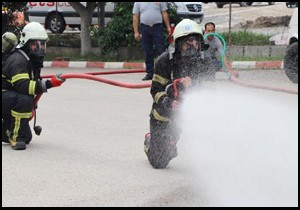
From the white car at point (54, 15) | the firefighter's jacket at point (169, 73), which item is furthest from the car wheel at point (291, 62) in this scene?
the white car at point (54, 15)

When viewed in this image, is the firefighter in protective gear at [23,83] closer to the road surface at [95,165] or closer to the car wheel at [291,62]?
the road surface at [95,165]

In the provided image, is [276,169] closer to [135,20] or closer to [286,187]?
[286,187]

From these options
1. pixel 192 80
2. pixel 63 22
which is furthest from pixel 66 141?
pixel 63 22

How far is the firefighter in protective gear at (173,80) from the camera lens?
23.2 feet

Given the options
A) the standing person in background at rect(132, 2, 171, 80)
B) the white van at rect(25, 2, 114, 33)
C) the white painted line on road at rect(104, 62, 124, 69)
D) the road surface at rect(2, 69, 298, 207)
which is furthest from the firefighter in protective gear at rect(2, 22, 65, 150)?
the white van at rect(25, 2, 114, 33)

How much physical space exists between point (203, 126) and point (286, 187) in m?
1.08

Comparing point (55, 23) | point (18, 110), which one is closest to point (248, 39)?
point (55, 23)

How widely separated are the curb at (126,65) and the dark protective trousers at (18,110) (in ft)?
25.7

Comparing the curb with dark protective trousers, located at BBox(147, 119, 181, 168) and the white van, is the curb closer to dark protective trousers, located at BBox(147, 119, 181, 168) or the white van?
the white van

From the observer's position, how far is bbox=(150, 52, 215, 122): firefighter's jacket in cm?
712

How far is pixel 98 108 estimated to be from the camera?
37.5 feet

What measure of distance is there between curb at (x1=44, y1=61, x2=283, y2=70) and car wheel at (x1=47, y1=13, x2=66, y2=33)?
5757mm

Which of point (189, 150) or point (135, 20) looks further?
point (135, 20)

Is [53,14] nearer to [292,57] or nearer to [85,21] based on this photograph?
[85,21]
